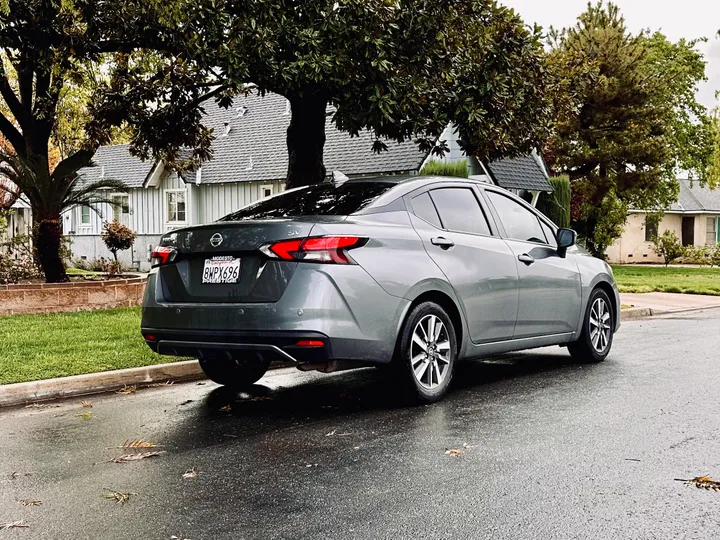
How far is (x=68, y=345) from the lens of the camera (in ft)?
30.4

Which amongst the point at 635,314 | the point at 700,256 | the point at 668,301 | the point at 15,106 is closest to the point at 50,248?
the point at 15,106

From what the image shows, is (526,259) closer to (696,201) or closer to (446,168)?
(446,168)

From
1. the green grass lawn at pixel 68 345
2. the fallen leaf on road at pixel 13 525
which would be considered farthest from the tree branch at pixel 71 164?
the fallen leaf on road at pixel 13 525

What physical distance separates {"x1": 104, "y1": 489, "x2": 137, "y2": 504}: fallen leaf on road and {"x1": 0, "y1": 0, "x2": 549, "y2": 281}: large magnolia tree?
7.00 metres

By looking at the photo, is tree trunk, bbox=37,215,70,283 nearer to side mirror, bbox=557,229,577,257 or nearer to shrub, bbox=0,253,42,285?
shrub, bbox=0,253,42,285

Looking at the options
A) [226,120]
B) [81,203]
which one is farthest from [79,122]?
[81,203]

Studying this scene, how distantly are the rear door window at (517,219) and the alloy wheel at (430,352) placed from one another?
1.55 metres

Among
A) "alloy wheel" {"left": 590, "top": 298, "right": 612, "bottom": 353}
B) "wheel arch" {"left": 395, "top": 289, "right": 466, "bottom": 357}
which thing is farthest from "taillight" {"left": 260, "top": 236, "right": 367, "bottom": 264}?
"alloy wheel" {"left": 590, "top": 298, "right": 612, "bottom": 353}

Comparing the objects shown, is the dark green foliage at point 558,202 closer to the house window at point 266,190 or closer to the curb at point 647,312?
the house window at point 266,190

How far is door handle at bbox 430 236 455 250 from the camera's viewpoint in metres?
6.83

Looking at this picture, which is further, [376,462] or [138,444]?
[138,444]

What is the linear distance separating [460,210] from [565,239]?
1456 mm

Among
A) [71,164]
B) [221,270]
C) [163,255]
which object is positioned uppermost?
[71,164]

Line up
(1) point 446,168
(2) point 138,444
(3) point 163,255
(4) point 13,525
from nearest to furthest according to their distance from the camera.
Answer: (4) point 13,525 → (2) point 138,444 → (3) point 163,255 → (1) point 446,168
